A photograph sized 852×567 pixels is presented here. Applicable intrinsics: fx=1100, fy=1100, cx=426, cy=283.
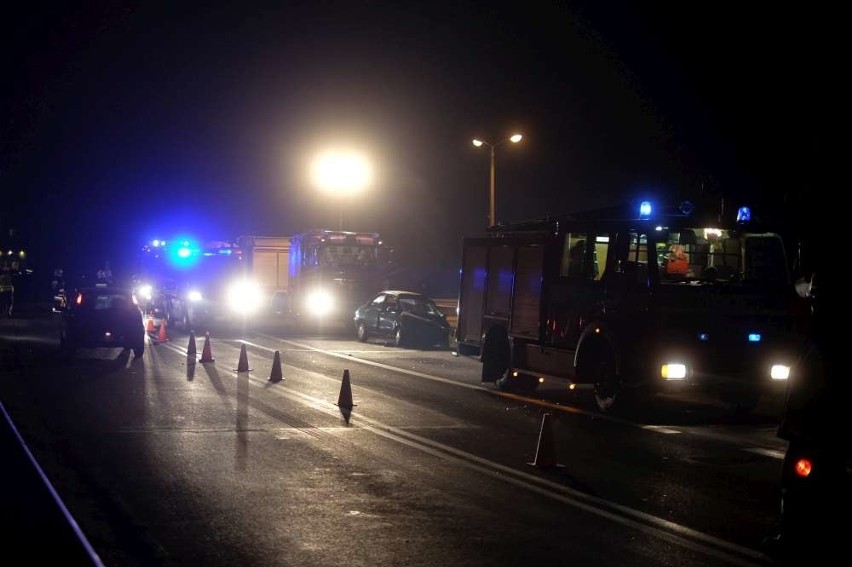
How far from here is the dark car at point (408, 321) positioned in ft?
95.0

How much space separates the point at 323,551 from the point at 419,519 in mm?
1187

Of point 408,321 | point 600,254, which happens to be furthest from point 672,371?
point 408,321

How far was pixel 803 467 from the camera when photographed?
6.25m

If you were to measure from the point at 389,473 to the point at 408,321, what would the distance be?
18797 millimetres

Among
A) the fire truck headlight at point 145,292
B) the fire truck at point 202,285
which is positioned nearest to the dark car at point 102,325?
the fire truck at point 202,285

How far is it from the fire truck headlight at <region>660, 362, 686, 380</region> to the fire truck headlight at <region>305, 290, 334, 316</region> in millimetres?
22995

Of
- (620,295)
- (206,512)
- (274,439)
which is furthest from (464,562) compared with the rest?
(620,295)

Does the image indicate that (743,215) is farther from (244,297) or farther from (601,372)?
(244,297)

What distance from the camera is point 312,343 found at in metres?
29.2

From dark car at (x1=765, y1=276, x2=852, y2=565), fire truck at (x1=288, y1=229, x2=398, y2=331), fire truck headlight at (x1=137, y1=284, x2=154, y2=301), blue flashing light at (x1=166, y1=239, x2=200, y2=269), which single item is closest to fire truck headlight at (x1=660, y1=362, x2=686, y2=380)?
dark car at (x1=765, y1=276, x2=852, y2=565)

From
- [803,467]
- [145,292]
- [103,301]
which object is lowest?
[803,467]

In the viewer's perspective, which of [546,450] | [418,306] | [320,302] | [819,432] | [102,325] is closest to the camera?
[819,432]

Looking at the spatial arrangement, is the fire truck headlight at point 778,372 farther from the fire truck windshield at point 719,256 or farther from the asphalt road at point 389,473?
the fire truck windshield at point 719,256

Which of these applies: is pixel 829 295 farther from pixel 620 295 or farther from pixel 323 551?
pixel 620 295
